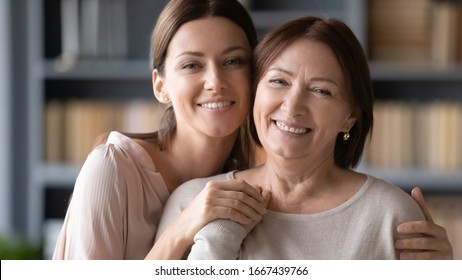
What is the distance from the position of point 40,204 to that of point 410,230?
89.8 inches

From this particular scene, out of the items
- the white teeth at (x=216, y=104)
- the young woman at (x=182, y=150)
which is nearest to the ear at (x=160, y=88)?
→ the young woman at (x=182, y=150)

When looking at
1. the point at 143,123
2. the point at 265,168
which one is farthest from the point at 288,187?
the point at 143,123

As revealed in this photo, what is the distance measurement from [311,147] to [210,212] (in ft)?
0.55

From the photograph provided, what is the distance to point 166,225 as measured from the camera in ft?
3.95

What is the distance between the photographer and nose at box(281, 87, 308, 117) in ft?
3.58

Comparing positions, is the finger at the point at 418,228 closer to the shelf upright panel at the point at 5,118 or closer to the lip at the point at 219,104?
the lip at the point at 219,104

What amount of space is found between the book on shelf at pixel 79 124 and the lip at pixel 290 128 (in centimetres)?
201

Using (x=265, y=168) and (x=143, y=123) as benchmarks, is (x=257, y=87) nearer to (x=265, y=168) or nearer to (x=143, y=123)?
(x=265, y=168)

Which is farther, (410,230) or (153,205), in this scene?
(153,205)

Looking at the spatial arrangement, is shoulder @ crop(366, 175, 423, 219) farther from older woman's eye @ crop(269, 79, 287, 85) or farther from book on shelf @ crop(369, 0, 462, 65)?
book on shelf @ crop(369, 0, 462, 65)

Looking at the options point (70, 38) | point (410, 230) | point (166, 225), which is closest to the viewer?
point (410, 230)

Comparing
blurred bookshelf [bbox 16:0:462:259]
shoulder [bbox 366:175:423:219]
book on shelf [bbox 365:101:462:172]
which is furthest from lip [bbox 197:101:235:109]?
book on shelf [bbox 365:101:462:172]

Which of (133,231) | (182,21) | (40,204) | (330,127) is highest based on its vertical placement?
(182,21)

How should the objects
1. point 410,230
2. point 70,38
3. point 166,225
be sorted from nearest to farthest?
point 410,230, point 166,225, point 70,38
